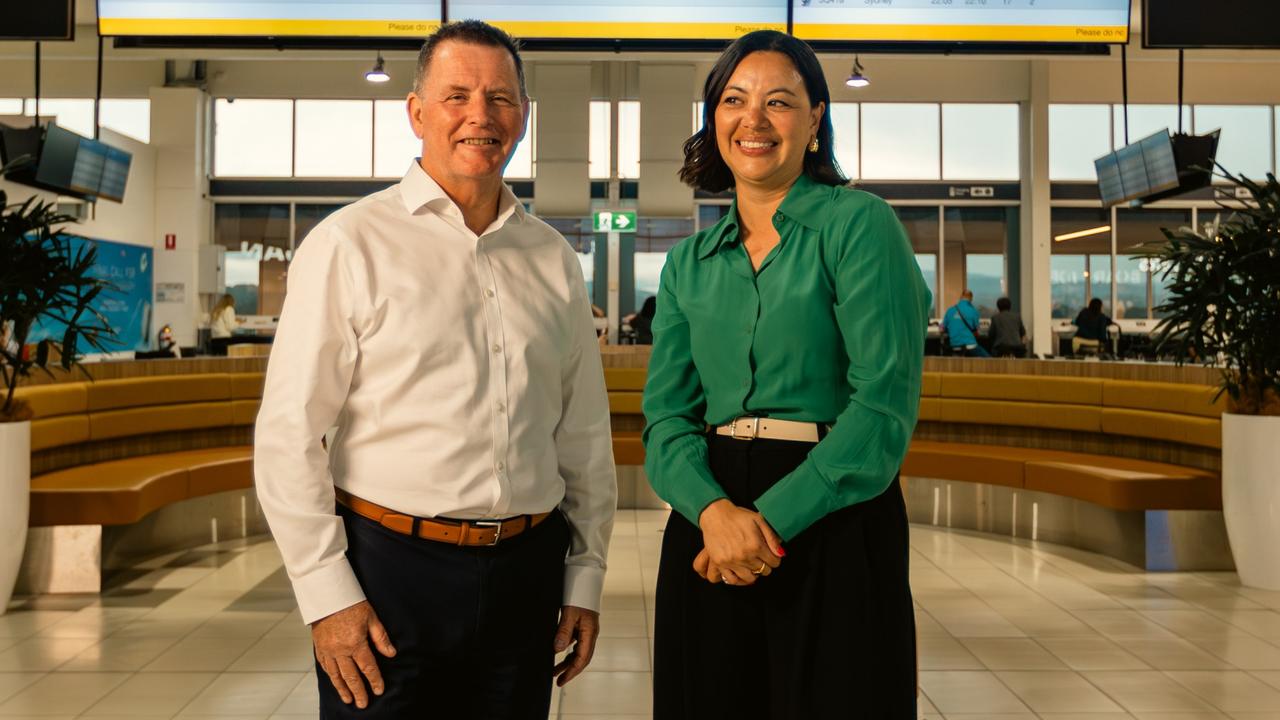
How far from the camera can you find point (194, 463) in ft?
18.4

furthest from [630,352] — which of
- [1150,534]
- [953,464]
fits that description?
[1150,534]

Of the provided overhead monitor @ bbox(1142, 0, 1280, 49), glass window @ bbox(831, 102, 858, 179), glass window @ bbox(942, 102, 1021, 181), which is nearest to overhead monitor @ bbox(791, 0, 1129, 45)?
overhead monitor @ bbox(1142, 0, 1280, 49)

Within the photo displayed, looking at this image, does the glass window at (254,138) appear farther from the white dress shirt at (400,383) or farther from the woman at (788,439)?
the woman at (788,439)

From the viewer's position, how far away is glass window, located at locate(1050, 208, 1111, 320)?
16.2 meters

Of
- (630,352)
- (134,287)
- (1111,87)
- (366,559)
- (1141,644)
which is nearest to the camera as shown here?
(366,559)

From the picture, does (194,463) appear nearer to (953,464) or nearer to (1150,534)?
(953,464)

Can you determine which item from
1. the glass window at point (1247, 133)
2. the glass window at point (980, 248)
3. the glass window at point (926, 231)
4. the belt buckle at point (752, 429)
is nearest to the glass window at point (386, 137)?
the glass window at point (926, 231)

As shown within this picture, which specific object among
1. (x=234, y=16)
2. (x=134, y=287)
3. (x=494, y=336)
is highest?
(x=234, y=16)

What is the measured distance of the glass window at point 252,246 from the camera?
16.0 m

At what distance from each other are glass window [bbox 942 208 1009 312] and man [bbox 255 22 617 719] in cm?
1568

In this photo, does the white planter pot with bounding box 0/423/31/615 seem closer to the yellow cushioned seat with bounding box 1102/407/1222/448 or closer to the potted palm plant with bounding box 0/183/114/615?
the potted palm plant with bounding box 0/183/114/615

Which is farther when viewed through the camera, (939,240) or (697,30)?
(939,240)

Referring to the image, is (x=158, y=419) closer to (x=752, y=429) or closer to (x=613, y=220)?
(x=752, y=429)

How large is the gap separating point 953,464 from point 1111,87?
1209 cm
